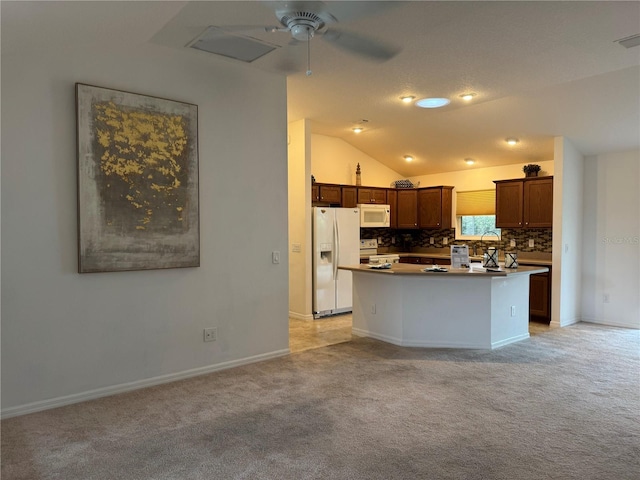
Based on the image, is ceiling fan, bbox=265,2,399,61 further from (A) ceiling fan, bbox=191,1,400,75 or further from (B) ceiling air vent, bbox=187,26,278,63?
(B) ceiling air vent, bbox=187,26,278,63

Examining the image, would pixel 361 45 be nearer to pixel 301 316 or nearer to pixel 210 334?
pixel 210 334

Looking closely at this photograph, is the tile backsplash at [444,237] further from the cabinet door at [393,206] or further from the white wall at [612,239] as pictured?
the white wall at [612,239]

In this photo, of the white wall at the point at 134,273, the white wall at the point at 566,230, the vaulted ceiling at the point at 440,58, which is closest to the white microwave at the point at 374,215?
the vaulted ceiling at the point at 440,58

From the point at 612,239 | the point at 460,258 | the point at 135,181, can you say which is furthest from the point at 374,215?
the point at 135,181

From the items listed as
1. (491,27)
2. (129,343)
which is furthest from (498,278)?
(129,343)

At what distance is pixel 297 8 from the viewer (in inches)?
111

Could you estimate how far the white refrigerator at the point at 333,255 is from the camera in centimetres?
633

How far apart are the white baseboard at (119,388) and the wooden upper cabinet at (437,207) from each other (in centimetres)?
435

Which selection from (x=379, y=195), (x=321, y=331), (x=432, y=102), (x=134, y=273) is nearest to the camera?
(x=134, y=273)

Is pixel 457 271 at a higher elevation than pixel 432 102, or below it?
below

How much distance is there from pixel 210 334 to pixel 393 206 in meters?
4.80

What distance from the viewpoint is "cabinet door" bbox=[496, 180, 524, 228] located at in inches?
260

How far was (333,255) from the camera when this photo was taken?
6512 millimetres

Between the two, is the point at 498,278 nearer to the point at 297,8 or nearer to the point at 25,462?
the point at 297,8
